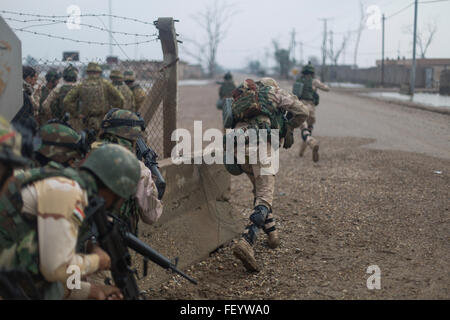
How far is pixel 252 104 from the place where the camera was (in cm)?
462

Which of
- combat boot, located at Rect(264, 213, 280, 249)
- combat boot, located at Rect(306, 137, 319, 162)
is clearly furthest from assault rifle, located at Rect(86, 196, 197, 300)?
combat boot, located at Rect(306, 137, 319, 162)

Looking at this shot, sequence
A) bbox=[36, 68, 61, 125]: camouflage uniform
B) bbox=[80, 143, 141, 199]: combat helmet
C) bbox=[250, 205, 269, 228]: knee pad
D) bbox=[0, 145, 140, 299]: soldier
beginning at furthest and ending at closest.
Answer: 1. bbox=[36, 68, 61, 125]: camouflage uniform
2. bbox=[250, 205, 269, 228]: knee pad
3. bbox=[80, 143, 141, 199]: combat helmet
4. bbox=[0, 145, 140, 299]: soldier

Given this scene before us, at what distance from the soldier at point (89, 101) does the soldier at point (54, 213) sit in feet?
16.3

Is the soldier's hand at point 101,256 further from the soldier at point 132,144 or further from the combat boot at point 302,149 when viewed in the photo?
the combat boot at point 302,149

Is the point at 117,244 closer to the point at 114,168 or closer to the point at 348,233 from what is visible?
the point at 114,168

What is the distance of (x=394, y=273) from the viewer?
3982 mm

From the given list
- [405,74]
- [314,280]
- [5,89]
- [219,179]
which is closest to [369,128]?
[219,179]

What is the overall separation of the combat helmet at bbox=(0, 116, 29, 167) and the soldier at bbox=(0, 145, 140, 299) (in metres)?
0.24

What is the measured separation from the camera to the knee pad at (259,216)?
13.9 ft

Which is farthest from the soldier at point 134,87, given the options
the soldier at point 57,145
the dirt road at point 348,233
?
the soldier at point 57,145

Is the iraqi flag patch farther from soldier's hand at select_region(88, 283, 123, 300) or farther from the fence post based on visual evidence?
the fence post

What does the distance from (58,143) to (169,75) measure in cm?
223

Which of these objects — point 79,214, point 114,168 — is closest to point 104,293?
point 79,214

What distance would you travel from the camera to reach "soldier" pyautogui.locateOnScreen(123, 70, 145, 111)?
31.0 ft
